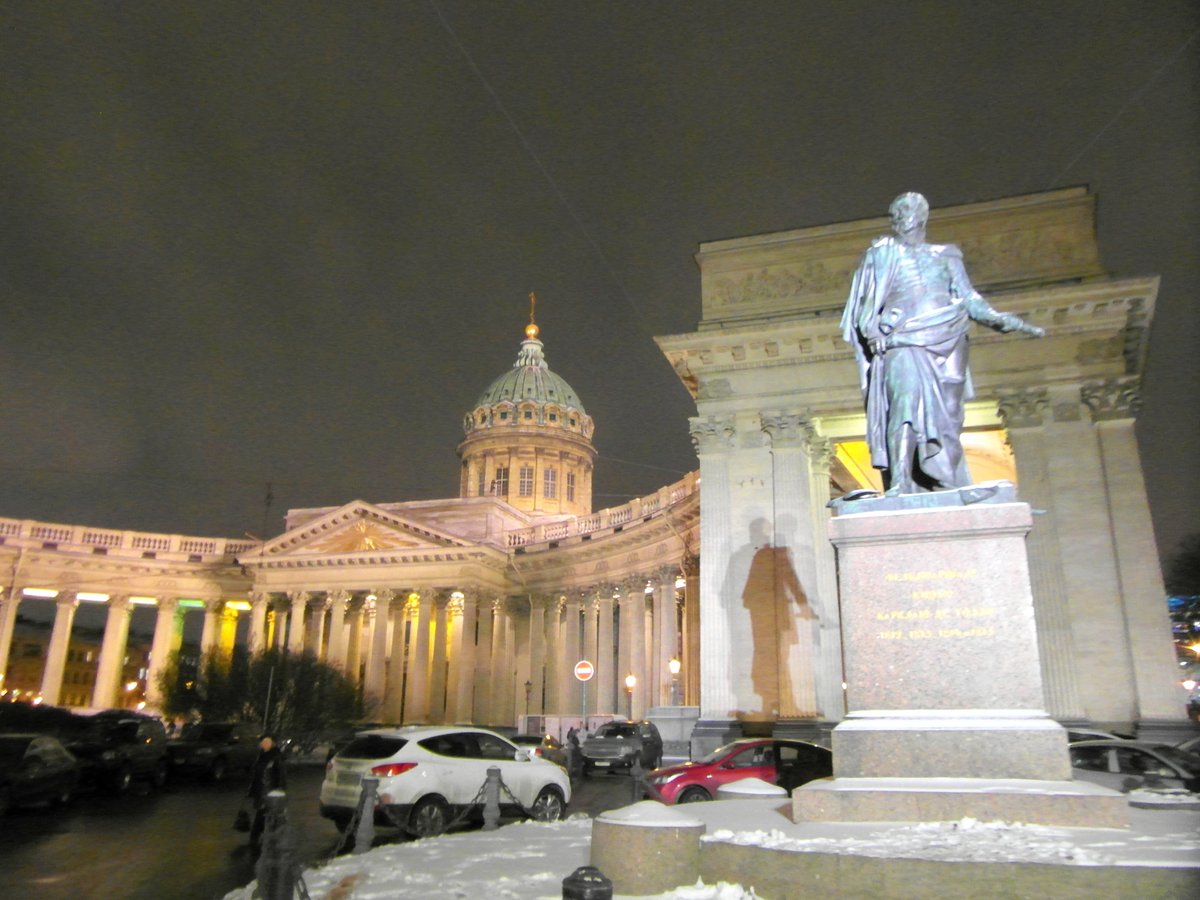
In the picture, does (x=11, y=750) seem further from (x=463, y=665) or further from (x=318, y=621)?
(x=318, y=621)

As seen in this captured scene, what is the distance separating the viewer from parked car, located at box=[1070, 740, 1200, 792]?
12.2 m

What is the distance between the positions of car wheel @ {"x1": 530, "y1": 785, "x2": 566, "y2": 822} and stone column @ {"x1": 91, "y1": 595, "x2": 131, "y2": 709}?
5184cm

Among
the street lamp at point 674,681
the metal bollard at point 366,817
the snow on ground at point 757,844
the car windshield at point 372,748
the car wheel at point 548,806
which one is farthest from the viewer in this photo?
the street lamp at point 674,681

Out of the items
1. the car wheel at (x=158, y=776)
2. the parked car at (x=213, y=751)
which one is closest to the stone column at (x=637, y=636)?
the parked car at (x=213, y=751)

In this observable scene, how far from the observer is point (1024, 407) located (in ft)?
82.1

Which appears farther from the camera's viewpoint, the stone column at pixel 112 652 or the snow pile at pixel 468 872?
the stone column at pixel 112 652

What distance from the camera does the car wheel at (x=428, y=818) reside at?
44.8 ft

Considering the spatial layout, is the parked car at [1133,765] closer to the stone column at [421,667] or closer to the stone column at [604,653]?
the stone column at [604,653]

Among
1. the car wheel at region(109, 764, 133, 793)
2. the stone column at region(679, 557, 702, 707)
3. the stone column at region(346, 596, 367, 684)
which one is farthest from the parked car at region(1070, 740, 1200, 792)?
the stone column at region(346, 596, 367, 684)

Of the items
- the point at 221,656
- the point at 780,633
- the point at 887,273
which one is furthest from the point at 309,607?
the point at 887,273

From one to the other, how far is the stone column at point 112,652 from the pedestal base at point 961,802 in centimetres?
6042

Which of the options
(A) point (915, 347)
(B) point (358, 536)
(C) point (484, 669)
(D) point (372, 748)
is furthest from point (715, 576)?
(B) point (358, 536)

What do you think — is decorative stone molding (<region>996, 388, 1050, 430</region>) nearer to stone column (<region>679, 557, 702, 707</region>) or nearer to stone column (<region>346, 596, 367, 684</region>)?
stone column (<region>679, 557, 702, 707</region>)

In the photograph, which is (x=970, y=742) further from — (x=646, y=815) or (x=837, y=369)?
(x=837, y=369)
